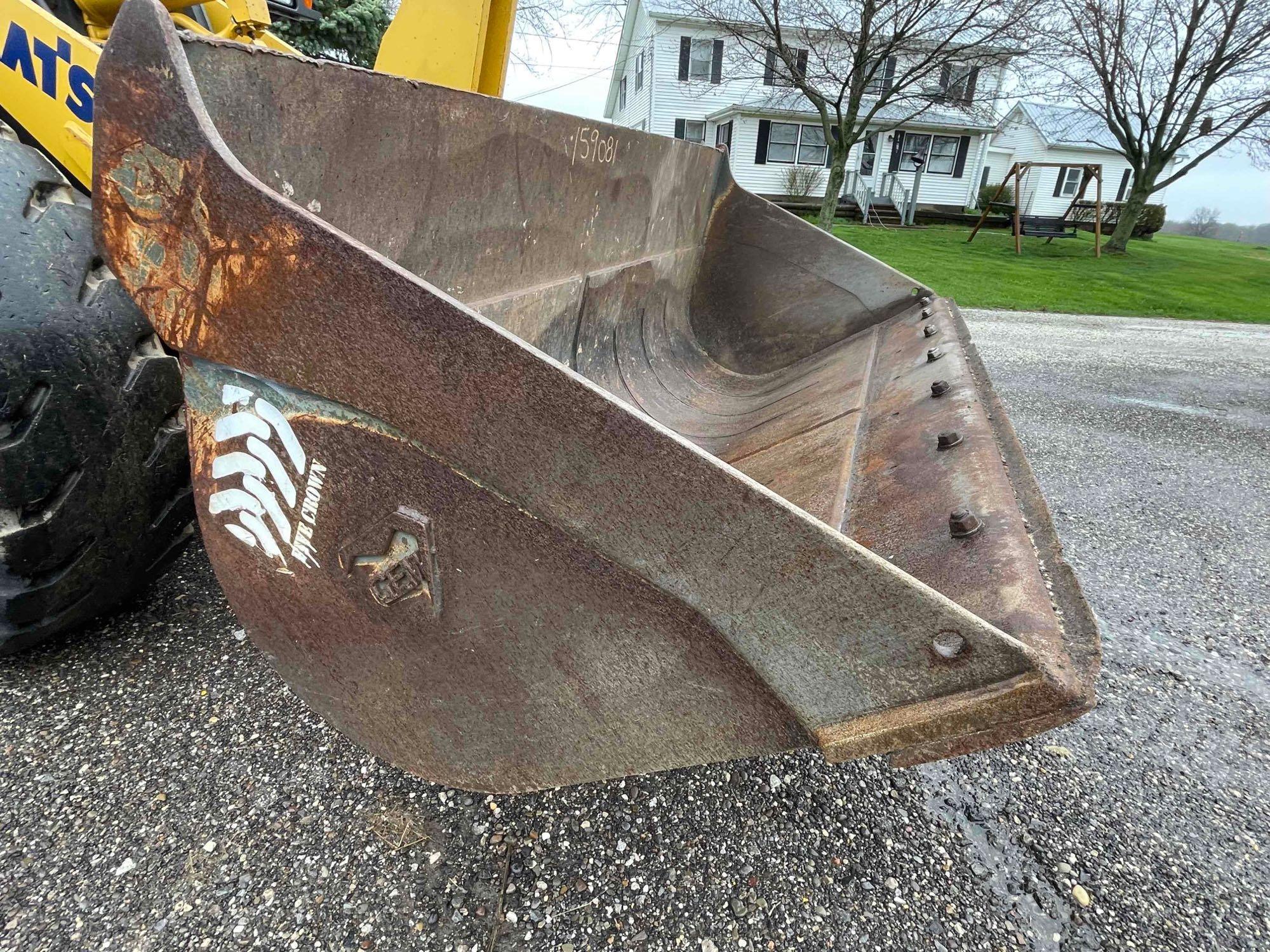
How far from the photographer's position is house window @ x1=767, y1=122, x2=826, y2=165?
81.5 ft

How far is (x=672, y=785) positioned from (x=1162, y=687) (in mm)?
1723

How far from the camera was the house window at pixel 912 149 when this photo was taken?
2664 centimetres

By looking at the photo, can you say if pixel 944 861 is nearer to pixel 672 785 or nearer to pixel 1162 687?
pixel 672 785

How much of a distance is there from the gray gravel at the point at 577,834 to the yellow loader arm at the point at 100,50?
1.36m

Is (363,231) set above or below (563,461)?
above

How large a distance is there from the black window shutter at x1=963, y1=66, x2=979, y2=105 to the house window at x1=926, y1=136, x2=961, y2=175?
35.8ft

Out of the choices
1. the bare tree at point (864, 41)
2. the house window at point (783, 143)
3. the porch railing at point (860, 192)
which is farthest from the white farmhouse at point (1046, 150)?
the bare tree at point (864, 41)

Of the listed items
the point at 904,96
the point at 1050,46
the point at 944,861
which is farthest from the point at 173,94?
the point at 1050,46

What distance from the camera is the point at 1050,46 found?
→ 18.3 metres

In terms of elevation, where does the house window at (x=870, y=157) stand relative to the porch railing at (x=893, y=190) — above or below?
above

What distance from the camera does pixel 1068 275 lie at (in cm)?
1520

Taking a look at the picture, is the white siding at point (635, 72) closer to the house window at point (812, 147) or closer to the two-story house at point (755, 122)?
the two-story house at point (755, 122)

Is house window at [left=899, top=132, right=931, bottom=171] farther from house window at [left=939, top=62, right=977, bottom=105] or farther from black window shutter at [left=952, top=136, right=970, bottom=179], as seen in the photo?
house window at [left=939, top=62, right=977, bottom=105]

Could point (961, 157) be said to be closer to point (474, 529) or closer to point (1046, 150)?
point (1046, 150)
